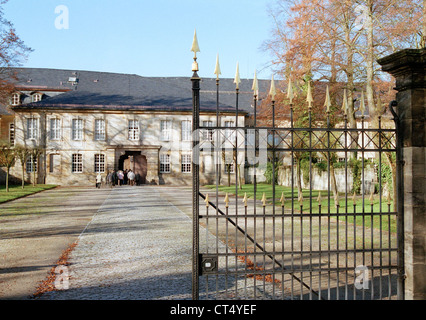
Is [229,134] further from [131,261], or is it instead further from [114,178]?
[131,261]

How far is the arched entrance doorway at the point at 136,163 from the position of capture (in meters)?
36.4

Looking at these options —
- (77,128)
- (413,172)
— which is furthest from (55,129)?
(413,172)

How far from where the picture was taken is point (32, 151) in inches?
1164

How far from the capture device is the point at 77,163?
3503 cm

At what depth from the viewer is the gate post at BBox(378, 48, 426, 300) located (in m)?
4.71

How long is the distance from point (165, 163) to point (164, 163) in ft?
0.29

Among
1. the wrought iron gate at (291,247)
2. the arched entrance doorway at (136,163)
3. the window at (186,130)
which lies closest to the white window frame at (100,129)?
the arched entrance doorway at (136,163)

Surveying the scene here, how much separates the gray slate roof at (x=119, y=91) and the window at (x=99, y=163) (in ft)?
13.8

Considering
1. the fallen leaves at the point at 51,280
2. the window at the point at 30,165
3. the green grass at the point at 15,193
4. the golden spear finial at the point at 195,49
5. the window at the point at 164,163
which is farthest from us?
the window at the point at 164,163

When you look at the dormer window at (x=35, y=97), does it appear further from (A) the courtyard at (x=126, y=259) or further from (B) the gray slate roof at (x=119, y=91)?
Answer: (A) the courtyard at (x=126, y=259)

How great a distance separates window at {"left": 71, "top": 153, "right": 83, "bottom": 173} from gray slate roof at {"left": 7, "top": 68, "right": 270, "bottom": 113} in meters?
4.15
